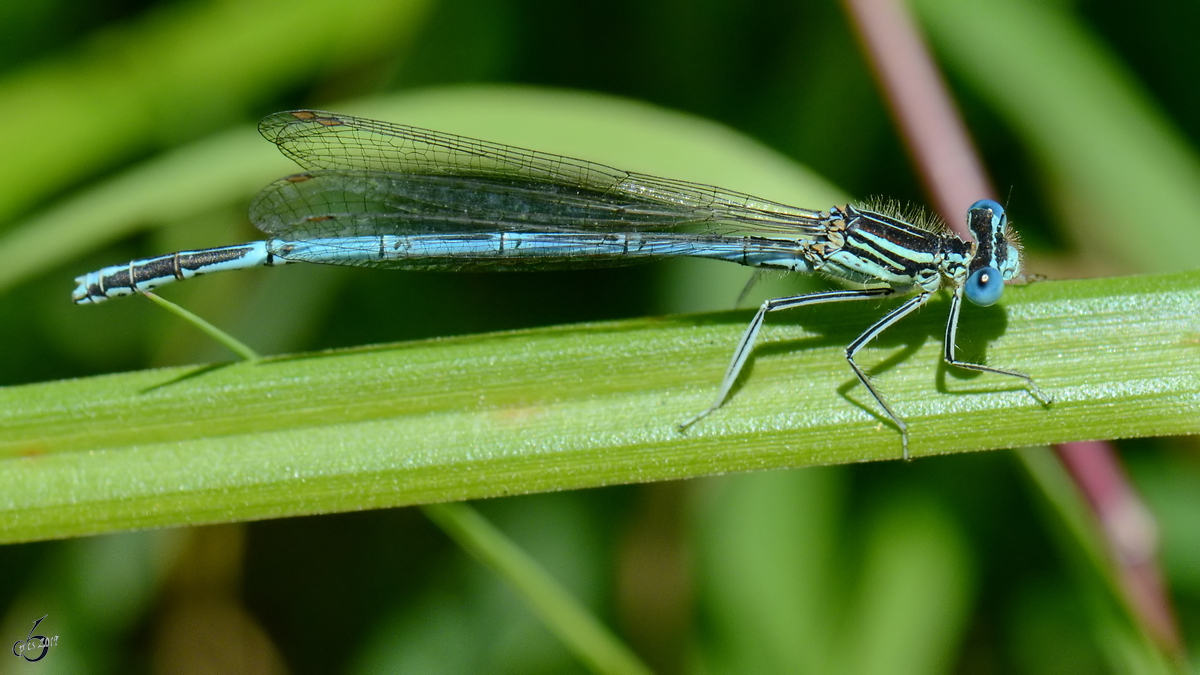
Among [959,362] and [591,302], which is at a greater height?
[959,362]

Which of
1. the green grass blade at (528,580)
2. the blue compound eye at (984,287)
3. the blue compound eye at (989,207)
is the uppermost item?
the blue compound eye at (989,207)

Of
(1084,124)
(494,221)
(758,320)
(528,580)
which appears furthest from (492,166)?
(1084,124)

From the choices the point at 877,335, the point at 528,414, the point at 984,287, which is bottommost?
the point at 528,414

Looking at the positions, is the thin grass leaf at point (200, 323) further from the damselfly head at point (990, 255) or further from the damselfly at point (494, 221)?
the damselfly head at point (990, 255)

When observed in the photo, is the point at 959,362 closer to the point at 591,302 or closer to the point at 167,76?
the point at 591,302

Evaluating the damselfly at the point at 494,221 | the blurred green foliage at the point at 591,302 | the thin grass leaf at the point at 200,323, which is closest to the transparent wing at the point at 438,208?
the damselfly at the point at 494,221

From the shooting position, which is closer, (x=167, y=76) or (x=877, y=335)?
(x=877, y=335)

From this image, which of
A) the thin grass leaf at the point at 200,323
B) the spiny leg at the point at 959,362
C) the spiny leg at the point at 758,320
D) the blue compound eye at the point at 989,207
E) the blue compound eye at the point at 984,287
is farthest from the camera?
the blue compound eye at the point at 989,207
